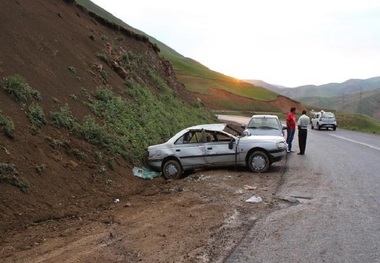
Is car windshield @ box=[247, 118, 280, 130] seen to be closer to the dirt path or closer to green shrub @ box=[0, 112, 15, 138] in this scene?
the dirt path

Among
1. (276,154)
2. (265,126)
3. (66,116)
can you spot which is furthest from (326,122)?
(66,116)

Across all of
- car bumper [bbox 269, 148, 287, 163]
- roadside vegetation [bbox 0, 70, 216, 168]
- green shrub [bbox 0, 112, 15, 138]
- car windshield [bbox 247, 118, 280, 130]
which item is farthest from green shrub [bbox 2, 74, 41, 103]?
car windshield [bbox 247, 118, 280, 130]

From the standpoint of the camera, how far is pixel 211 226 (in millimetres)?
6680

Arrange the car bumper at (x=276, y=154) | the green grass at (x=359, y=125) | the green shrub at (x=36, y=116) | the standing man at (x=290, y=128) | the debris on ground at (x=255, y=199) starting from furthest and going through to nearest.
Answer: the green grass at (x=359, y=125) < the standing man at (x=290, y=128) < the car bumper at (x=276, y=154) < the green shrub at (x=36, y=116) < the debris on ground at (x=255, y=199)

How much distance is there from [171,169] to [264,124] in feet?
19.7

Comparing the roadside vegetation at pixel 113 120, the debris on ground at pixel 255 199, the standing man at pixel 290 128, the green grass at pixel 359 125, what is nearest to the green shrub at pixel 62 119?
the roadside vegetation at pixel 113 120

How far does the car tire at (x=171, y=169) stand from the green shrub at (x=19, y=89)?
13.6ft

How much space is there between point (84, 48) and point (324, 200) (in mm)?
14013

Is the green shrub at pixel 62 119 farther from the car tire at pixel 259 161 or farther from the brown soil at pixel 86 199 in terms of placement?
the car tire at pixel 259 161

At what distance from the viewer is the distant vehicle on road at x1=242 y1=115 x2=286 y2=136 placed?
1588 centimetres

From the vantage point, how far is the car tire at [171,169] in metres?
12.0

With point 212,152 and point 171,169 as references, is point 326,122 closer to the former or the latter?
point 212,152

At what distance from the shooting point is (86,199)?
8.70 meters

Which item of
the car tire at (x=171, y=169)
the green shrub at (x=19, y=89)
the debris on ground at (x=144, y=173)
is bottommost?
the debris on ground at (x=144, y=173)
